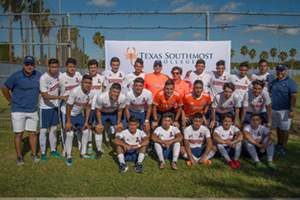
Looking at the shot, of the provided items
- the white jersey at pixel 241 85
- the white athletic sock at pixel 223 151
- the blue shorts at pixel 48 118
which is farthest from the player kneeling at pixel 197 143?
the blue shorts at pixel 48 118

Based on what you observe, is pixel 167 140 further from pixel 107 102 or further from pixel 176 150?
pixel 107 102

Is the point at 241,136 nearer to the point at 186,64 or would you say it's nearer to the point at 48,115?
the point at 186,64

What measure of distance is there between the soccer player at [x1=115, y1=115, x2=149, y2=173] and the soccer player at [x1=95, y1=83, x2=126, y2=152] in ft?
1.18

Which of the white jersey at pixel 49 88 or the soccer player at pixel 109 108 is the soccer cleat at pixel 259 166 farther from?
the white jersey at pixel 49 88

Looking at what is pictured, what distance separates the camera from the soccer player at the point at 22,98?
4055 millimetres

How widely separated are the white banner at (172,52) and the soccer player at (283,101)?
1763 millimetres

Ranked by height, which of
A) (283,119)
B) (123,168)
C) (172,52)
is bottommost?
(123,168)

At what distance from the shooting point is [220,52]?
6.43 metres

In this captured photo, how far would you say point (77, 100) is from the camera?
172 inches

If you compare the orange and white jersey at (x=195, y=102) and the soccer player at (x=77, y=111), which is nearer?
the soccer player at (x=77, y=111)

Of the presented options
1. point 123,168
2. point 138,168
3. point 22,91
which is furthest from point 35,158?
point 138,168

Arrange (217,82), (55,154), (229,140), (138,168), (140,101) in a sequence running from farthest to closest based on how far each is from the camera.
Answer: (217,82)
(140,101)
(55,154)
(229,140)
(138,168)

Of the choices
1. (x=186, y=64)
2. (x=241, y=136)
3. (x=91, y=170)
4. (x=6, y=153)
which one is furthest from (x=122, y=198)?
(x=186, y=64)

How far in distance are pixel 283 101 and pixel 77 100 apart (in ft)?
16.2
